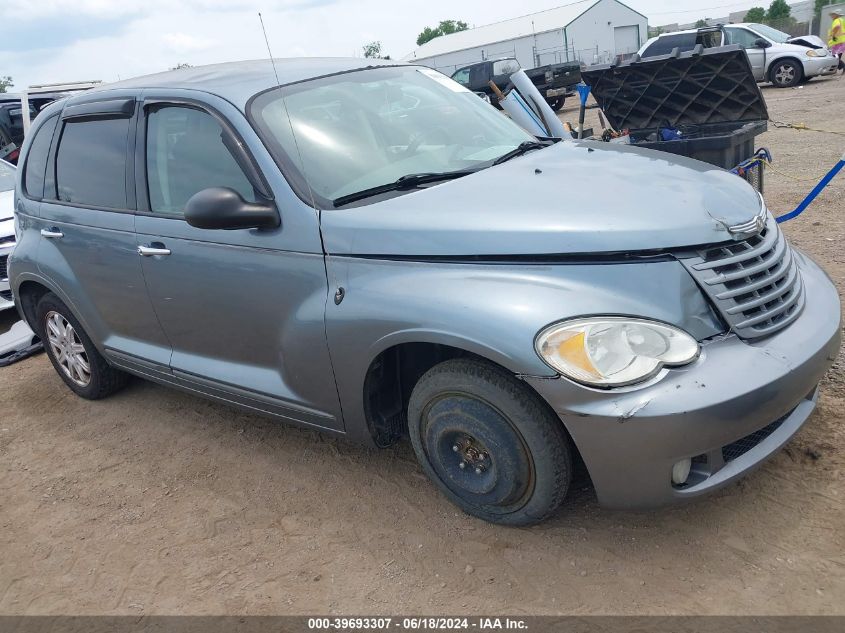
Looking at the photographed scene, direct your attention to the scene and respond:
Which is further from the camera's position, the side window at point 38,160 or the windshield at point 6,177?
the windshield at point 6,177

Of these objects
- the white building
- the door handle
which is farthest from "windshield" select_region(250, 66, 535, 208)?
the white building

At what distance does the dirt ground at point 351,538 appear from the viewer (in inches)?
98.7

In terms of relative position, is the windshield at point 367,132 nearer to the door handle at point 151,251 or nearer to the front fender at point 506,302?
the front fender at point 506,302

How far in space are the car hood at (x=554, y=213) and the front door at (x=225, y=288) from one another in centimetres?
35

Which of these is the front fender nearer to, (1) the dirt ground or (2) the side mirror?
(2) the side mirror

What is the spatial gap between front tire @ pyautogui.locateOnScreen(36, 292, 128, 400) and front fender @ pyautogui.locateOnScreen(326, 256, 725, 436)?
2.51 metres

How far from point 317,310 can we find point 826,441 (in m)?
2.23

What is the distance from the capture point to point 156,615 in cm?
273

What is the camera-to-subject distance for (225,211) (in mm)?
2883

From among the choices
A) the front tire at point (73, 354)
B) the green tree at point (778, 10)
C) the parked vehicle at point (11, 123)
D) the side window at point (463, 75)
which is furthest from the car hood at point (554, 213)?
the green tree at point (778, 10)

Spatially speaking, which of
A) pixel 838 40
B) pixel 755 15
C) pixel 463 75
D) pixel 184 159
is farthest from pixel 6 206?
pixel 755 15

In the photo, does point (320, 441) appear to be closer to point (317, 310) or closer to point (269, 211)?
point (317, 310)

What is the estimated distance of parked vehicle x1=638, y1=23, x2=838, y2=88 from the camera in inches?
698
